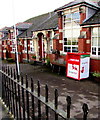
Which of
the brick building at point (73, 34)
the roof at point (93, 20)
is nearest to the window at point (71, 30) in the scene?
the brick building at point (73, 34)

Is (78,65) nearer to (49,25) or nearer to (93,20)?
(93,20)

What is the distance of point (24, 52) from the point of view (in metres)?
21.1

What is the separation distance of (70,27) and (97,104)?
28.8ft

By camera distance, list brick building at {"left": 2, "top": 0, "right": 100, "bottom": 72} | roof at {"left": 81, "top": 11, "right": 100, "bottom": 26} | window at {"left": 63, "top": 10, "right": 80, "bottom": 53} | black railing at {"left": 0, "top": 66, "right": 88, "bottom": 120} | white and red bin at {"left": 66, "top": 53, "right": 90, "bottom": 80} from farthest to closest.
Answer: window at {"left": 63, "top": 10, "right": 80, "bottom": 53} → brick building at {"left": 2, "top": 0, "right": 100, "bottom": 72} → roof at {"left": 81, "top": 11, "right": 100, "bottom": 26} → white and red bin at {"left": 66, "top": 53, "right": 90, "bottom": 80} → black railing at {"left": 0, "top": 66, "right": 88, "bottom": 120}

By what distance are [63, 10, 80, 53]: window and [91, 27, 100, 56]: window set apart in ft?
A: 5.62

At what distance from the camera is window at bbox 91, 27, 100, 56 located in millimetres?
10541

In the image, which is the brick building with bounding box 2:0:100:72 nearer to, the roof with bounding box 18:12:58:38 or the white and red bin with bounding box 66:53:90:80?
the roof with bounding box 18:12:58:38

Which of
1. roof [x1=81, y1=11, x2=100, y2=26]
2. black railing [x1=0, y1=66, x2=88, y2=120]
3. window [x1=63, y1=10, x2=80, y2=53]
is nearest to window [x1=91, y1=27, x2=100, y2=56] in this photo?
roof [x1=81, y1=11, x2=100, y2=26]

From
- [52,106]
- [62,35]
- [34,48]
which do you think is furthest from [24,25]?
[52,106]

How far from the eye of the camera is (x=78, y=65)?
375 inches

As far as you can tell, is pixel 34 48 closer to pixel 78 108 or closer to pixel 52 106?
pixel 78 108

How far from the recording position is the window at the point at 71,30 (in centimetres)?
1216

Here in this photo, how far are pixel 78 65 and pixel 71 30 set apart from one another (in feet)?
15.3

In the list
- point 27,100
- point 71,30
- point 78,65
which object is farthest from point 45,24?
point 27,100
